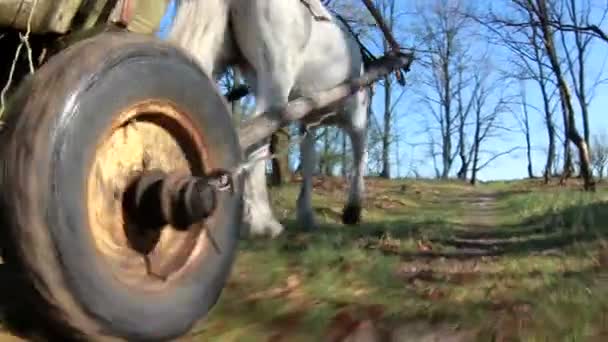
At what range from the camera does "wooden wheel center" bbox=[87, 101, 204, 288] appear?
2045 mm

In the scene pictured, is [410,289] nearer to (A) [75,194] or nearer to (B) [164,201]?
(B) [164,201]

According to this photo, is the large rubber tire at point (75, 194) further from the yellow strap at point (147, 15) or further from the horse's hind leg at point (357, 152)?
the horse's hind leg at point (357, 152)

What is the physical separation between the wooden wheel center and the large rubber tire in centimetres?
6

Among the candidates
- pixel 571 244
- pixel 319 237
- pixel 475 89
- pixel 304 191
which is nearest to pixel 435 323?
pixel 319 237

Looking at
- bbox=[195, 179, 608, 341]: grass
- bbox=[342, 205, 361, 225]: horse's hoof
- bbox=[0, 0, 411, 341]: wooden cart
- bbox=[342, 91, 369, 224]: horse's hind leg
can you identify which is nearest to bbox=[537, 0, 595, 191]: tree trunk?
bbox=[342, 91, 369, 224]: horse's hind leg

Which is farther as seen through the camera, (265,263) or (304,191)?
(304,191)

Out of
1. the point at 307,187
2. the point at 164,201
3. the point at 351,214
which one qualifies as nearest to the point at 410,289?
the point at 164,201

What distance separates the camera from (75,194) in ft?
5.97

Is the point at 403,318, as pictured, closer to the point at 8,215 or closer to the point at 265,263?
the point at 265,263

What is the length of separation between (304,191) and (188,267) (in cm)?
479

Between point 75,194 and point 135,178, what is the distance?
0.39 m

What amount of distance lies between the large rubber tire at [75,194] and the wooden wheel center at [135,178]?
0.06 metres

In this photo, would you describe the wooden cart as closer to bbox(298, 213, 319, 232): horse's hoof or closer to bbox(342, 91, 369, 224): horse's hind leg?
bbox(298, 213, 319, 232): horse's hoof

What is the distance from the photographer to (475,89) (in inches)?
2053
